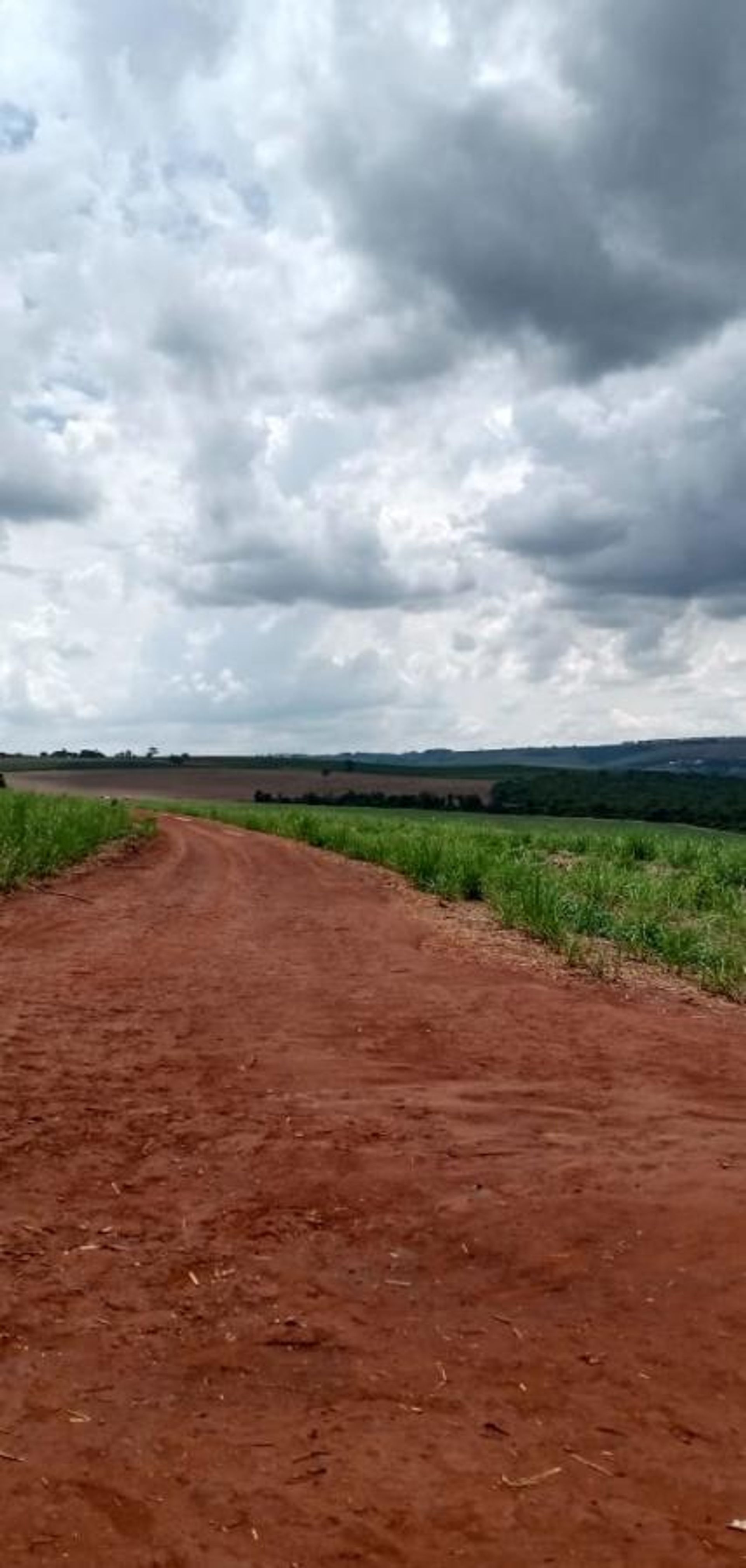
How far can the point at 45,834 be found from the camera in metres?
17.1

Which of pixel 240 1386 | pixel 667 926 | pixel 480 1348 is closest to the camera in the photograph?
pixel 240 1386

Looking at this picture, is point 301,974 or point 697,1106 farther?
point 301,974

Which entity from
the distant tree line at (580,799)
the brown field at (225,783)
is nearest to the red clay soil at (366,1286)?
the distant tree line at (580,799)

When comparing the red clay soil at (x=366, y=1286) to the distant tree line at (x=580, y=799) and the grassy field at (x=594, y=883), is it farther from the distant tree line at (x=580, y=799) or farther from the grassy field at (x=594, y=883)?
the distant tree line at (x=580, y=799)

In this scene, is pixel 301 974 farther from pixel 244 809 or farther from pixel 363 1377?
pixel 244 809

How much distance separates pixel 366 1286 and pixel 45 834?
14263 millimetres

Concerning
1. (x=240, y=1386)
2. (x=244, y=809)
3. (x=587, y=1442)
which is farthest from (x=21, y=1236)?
(x=244, y=809)

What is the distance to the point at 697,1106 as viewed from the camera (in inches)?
232

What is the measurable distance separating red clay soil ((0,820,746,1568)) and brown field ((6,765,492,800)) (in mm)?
54151

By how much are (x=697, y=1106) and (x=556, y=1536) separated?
3.55 meters

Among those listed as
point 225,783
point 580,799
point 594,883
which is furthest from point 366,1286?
point 225,783

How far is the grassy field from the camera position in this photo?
34.3 ft

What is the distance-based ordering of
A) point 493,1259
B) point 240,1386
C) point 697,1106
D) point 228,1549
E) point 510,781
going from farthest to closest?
point 510,781
point 697,1106
point 493,1259
point 240,1386
point 228,1549

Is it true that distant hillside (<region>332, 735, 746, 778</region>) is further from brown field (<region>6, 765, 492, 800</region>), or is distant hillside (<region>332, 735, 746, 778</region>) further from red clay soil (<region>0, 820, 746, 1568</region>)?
red clay soil (<region>0, 820, 746, 1568</region>)
